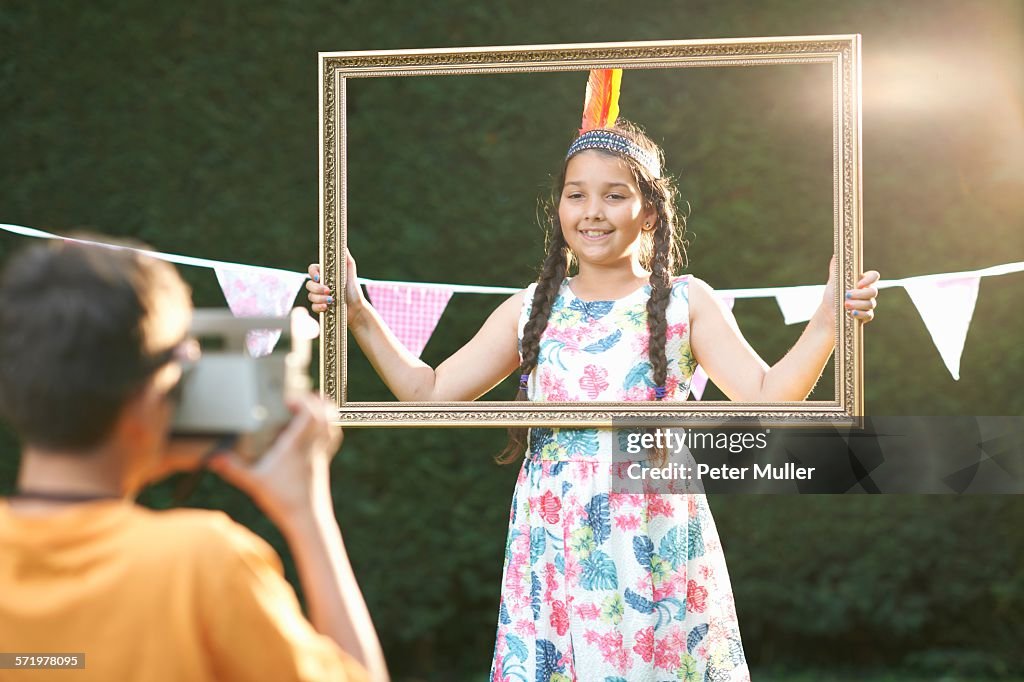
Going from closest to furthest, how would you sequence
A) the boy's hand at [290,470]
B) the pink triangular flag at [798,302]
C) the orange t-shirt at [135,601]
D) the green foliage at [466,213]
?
1. the orange t-shirt at [135,601]
2. the boy's hand at [290,470]
3. the pink triangular flag at [798,302]
4. the green foliage at [466,213]

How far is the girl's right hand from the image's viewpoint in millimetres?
3119

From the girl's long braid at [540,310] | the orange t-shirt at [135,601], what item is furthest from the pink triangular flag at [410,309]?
the orange t-shirt at [135,601]

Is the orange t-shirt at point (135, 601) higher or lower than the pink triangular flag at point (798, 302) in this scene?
lower

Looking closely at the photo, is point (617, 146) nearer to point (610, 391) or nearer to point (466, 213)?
point (610, 391)

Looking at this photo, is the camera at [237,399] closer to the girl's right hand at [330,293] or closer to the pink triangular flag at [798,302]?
the girl's right hand at [330,293]

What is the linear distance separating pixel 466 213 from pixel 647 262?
1.14 m

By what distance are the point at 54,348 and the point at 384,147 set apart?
8.84 ft

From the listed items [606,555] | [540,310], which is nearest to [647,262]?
[540,310]

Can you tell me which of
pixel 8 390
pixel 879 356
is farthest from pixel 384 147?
pixel 8 390

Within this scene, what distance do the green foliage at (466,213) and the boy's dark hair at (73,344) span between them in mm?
2799

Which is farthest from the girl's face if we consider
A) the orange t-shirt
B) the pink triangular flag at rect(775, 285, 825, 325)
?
the orange t-shirt

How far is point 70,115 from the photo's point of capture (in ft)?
15.6

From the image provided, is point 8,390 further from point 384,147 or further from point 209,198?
point 209,198

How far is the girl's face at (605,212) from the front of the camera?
307cm
